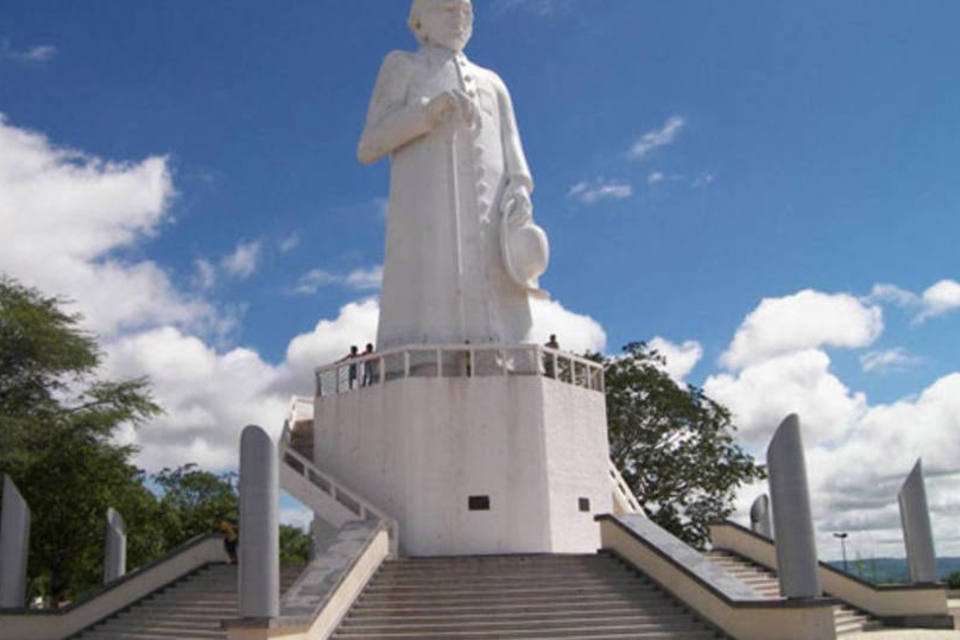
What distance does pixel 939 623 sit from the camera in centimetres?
1678

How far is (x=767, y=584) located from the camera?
700 inches

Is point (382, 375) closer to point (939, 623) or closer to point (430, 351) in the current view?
point (430, 351)

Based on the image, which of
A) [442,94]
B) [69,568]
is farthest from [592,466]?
[69,568]

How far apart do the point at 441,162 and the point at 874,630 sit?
12036mm

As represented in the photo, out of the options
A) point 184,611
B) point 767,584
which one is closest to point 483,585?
point 184,611

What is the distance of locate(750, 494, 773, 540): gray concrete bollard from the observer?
21656 mm

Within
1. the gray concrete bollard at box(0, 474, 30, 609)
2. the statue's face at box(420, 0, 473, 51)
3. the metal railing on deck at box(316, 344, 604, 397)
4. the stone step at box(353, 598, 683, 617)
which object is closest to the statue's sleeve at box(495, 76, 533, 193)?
the statue's face at box(420, 0, 473, 51)

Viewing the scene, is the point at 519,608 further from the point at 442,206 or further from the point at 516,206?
the point at 516,206

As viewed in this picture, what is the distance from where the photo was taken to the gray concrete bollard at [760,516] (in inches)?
853

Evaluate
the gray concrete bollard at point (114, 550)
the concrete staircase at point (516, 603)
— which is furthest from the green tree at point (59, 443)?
the concrete staircase at point (516, 603)

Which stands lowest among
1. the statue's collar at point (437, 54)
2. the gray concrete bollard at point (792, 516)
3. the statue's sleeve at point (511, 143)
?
the gray concrete bollard at point (792, 516)

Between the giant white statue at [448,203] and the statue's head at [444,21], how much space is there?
22 mm

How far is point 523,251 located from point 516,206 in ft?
3.87

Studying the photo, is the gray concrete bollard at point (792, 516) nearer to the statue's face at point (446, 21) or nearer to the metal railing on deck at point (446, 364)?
the metal railing on deck at point (446, 364)
